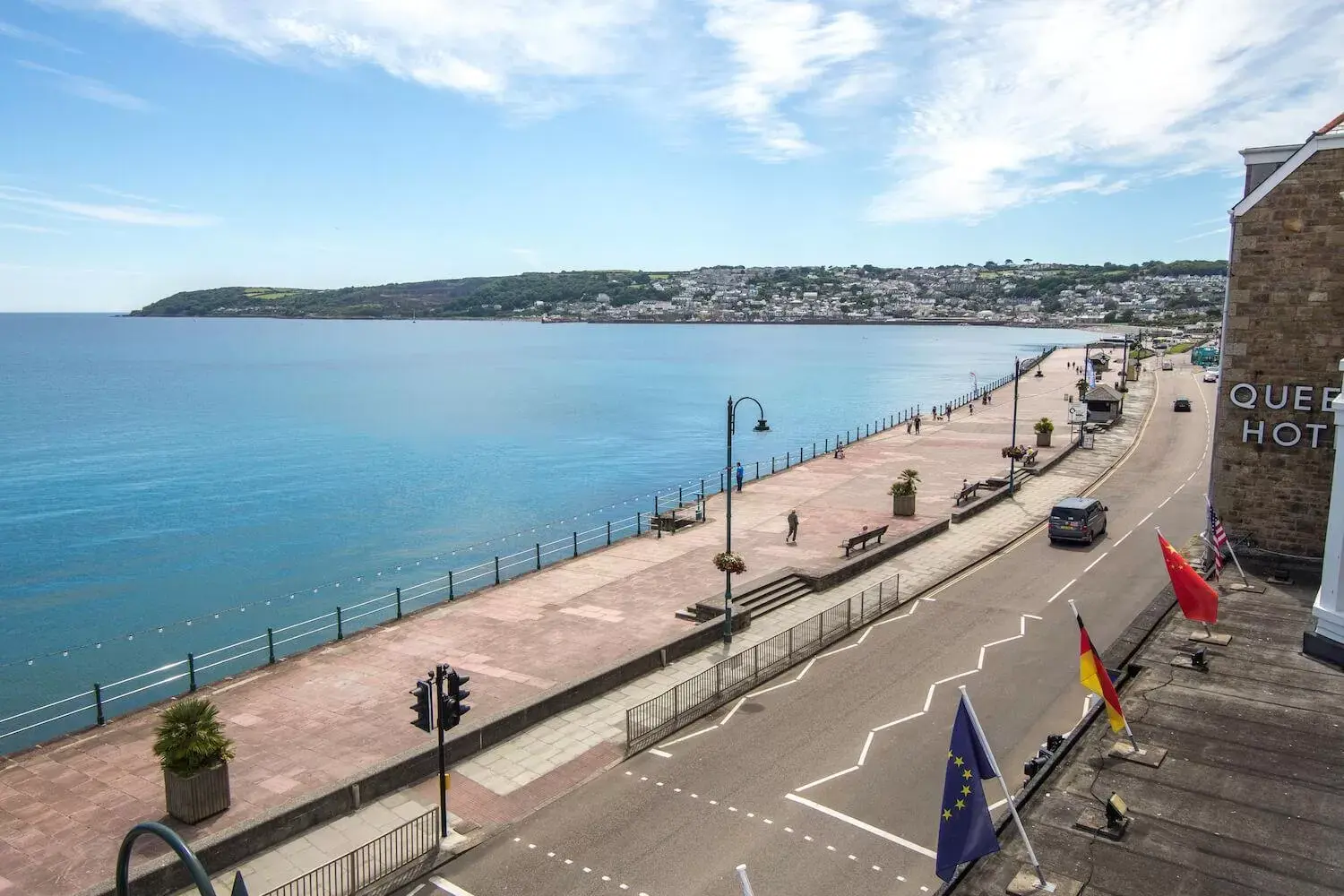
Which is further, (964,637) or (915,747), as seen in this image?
(964,637)

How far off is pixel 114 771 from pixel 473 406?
99457 millimetres

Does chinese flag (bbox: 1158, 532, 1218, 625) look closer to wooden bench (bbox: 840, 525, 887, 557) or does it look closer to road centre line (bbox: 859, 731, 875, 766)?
road centre line (bbox: 859, 731, 875, 766)

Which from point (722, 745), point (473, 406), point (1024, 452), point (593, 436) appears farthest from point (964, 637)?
point (473, 406)

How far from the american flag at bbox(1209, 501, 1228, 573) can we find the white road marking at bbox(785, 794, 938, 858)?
44.1 ft

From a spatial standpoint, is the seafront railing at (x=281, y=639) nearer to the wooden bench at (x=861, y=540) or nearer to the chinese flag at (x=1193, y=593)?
the wooden bench at (x=861, y=540)

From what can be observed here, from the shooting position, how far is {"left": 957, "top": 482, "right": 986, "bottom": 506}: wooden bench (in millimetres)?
40438

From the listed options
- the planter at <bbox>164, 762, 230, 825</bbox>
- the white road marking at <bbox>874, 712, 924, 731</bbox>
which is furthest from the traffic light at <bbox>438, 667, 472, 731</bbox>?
the white road marking at <bbox>874, 712, 924, 731</bbox>

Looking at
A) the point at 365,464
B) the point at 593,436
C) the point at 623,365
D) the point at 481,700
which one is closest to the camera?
the point at 481,700

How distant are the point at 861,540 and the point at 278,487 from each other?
153 ft

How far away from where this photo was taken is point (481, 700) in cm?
1972

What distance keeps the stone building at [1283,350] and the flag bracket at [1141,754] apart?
44.4ft

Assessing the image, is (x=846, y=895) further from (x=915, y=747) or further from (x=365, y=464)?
(x=365, y=464)

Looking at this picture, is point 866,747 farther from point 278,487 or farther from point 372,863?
point 278,487

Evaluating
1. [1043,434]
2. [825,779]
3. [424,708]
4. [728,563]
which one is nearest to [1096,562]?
[728,563]
